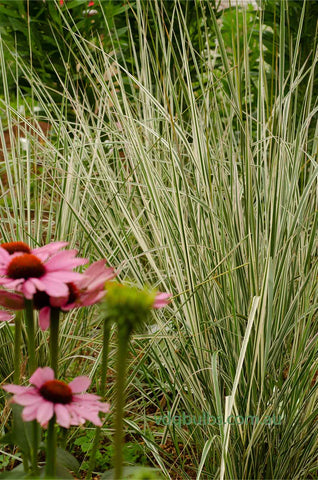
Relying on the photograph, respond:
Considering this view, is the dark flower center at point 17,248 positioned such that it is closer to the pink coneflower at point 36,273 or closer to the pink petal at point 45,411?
the pink coneflower at point 36,273

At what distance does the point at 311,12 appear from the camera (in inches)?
104

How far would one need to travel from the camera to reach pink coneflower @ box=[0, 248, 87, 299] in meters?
0.54

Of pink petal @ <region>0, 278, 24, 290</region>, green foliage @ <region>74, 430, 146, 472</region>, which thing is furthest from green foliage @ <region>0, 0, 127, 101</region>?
pink petal @ <region>0, 278, 24, 290</region>

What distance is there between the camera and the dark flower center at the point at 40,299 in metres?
0.59

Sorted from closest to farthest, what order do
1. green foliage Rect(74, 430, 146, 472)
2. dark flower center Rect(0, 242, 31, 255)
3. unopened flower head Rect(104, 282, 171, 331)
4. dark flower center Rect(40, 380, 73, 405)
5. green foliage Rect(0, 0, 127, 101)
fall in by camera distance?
unopened flower head Rect(104, 282, 171, 331) → dark flower center Rect(40, 380, 73, 405) → dark flower center Rect(0, 242, 31, 255) → green foliage Rect(74, 430, 146, 472) → green foliage Rect(0, 0, 127, 101)

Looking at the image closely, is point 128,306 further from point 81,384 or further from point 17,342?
point 17,342

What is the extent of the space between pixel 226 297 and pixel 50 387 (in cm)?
71

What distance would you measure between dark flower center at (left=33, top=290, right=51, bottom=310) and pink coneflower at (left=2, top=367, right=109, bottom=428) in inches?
2.5

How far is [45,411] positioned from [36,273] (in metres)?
0.13

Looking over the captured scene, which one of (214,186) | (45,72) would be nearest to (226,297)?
(214,186)

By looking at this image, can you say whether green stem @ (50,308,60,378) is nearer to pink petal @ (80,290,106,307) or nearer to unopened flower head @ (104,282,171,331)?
pink petal @ (80,290,106,307)

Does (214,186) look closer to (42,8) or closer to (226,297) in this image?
(226,297)

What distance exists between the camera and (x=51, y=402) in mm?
541

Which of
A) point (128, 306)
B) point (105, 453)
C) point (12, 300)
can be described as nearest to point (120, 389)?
point (128, 306)
